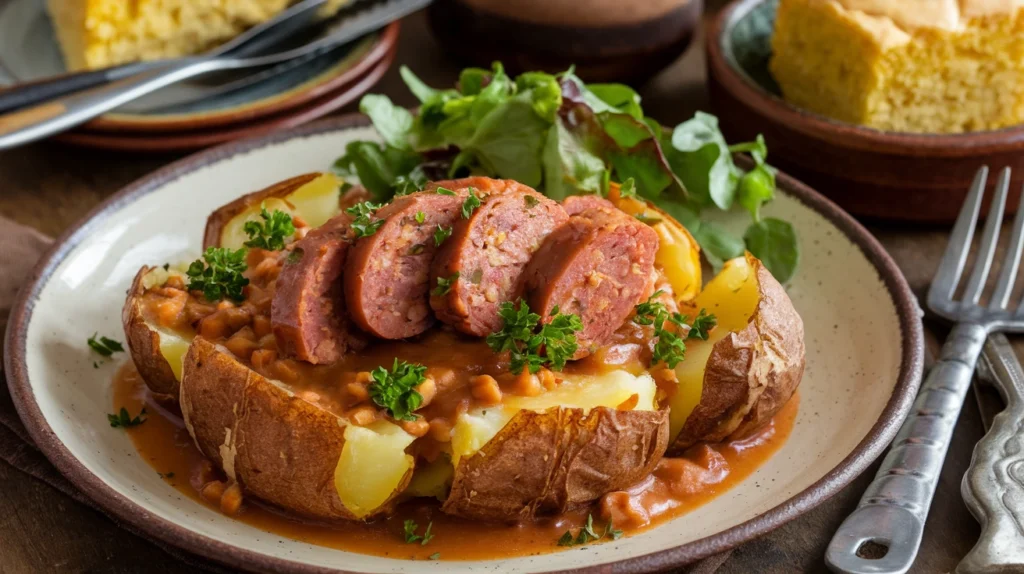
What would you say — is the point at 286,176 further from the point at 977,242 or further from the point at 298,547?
the point at 977,242

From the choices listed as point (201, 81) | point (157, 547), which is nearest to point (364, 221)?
point (157, 547)

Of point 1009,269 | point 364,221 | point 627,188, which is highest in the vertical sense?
point 364,221

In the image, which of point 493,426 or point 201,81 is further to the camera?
point 201,81

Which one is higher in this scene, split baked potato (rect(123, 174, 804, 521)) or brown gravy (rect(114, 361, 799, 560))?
split baked potato (rect(123, 174, 804, 521))

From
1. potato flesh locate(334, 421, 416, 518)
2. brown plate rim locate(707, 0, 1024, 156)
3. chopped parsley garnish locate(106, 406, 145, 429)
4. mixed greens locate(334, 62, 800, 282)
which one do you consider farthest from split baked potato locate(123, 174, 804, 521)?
brown plate rim locate(707, 0, 1024, 156)

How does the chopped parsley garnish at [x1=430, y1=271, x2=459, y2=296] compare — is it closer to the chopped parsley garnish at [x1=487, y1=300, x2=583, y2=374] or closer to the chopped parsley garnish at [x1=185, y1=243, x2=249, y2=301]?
the chopped parsley garnish at [x1=487, y1=300, x2=583, y2=374]

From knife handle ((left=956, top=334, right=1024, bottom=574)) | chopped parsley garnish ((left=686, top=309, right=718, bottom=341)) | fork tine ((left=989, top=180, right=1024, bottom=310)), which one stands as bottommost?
fork tine ((left=989, top=180, right=1024, bottom=310))

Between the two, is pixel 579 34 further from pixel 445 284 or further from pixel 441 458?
pixel 441 458

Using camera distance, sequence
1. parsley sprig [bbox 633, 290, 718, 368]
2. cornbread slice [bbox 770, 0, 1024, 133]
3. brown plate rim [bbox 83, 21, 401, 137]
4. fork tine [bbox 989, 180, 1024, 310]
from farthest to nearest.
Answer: brown plate rim [bbox 83, 21, 401, 137], cornbread slice [bbox 770, 0, 1024, 133], fork tine [bbox 989, 180, 1024, 310], parsley sprig [bbox 633, 290, 718, 368]
